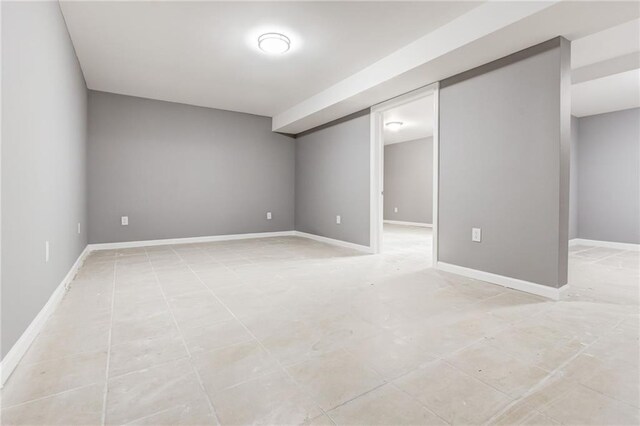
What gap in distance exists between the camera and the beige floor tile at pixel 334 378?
1217 millimetres

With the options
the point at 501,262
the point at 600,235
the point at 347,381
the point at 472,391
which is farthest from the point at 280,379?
the point at 600,235

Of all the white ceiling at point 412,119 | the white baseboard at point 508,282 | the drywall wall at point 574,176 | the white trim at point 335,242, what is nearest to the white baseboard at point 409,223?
the white ceiling at point 412,119

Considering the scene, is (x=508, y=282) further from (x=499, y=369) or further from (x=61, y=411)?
(x=61, y=411)

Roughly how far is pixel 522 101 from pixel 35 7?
3.39 metres

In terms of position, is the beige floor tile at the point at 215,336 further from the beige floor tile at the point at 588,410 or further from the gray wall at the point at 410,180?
the gray wall at the point at 410,180

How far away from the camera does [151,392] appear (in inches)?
48.6

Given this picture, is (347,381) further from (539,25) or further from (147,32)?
(147,32)

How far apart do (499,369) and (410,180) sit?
7412 mm

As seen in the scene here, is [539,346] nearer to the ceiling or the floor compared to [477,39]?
nearer to the floor

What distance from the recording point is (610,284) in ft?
Result: 9.04

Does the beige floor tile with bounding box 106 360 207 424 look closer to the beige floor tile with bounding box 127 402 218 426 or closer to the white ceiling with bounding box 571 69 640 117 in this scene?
the beige floor tile with bounding box 127 402 218 426

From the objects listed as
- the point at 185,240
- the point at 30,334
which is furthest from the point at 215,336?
the point at 185,240

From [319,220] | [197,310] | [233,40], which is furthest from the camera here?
[319,220]

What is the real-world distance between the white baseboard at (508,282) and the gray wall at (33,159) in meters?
3.22
